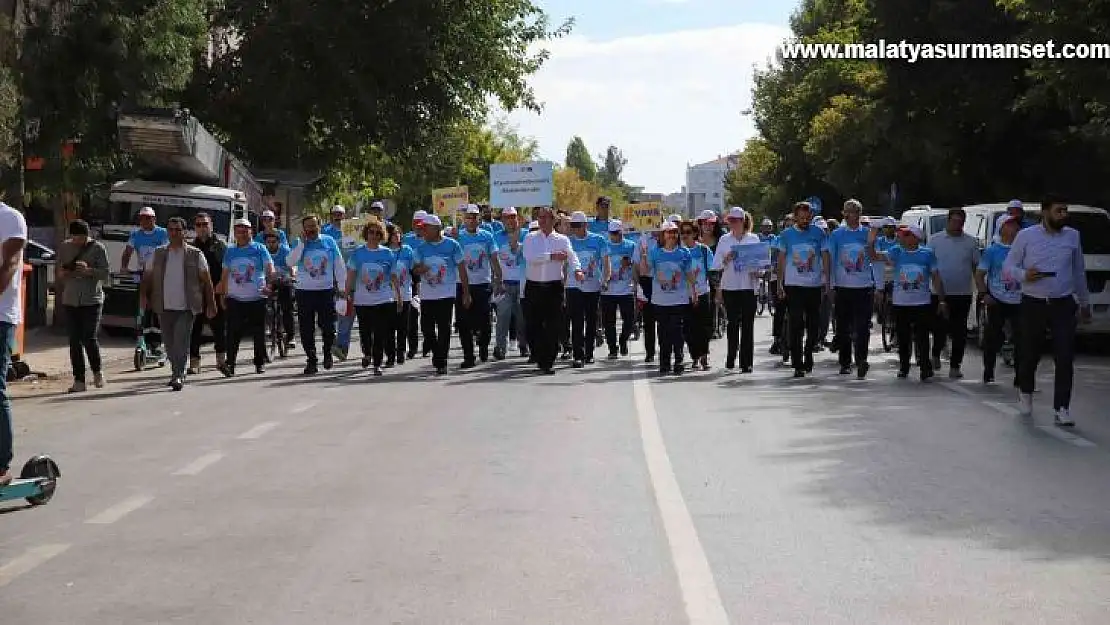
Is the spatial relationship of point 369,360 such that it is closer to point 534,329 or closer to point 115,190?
point 534,329

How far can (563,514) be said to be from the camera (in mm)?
8734

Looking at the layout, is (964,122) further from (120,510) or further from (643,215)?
(120,510)

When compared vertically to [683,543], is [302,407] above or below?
below

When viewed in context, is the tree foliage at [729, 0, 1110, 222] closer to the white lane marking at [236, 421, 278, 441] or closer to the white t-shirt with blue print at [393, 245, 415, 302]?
the white t-shirt with blue print at [393, 245, 415, 302]

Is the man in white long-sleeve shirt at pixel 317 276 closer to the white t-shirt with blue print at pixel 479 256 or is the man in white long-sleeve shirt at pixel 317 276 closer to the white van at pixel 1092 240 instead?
the white t-shirt with blue print at pixel 479 256

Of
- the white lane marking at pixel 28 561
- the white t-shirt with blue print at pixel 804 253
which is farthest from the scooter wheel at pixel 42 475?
the white t-shirt with blue print at pixel 804 253

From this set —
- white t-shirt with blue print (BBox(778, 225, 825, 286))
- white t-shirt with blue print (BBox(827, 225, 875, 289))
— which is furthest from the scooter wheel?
white t-shirt with blue print (BBox(827, 225, 875, 289))

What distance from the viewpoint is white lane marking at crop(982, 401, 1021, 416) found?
1450cm

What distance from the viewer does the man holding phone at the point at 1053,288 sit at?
1352 centimetres

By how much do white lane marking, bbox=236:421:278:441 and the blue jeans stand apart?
315 centimetres

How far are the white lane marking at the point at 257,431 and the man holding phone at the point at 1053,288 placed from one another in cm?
606

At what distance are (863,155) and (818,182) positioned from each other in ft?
93.0

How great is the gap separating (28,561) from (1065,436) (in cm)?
806

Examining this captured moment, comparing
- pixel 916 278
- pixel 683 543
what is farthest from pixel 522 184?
pixel 683 543
